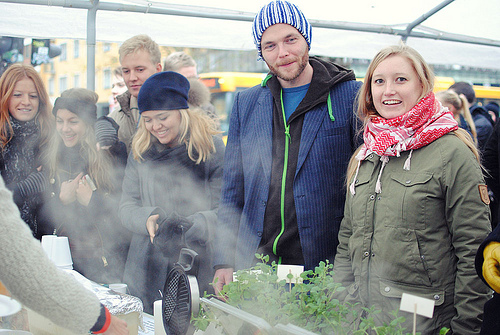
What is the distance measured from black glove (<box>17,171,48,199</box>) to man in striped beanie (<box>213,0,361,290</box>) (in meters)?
1.35

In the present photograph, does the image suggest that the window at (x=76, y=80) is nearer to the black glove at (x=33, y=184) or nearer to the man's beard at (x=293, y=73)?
the black glove at (x=33, y=184)

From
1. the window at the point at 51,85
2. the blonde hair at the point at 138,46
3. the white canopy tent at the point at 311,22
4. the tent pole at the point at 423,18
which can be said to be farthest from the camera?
the window at the point at 51,85

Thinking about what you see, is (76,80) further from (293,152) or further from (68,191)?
(293,152)

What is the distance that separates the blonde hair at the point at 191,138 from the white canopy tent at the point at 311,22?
1202 mm

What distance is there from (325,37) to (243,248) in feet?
9.29

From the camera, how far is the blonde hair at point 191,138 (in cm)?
252

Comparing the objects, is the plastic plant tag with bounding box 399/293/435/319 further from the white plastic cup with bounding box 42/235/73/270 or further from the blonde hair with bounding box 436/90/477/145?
the blonde hair with bounding box 436/90/477/145

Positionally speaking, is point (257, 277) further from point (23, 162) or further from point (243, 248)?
point (23, 162)

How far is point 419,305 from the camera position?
3.52 feet

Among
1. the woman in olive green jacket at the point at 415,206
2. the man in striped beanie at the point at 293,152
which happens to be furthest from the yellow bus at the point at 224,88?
the woman in olive green jacket at the point at 415,206

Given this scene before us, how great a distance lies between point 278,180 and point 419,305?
0.95 meters

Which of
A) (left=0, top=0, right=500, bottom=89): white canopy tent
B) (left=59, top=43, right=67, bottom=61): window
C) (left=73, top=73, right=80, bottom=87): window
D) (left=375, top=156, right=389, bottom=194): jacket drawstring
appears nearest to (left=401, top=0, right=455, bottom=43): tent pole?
(left=0, top=0, right=500, bottom=89): white canopy tent

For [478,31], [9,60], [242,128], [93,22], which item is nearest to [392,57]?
[242,128]

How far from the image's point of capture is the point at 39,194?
2760 mm
